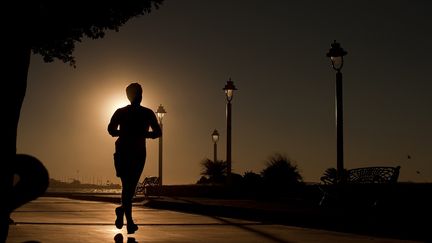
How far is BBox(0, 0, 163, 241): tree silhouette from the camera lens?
7.31 m

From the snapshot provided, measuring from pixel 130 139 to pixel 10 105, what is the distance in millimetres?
2083

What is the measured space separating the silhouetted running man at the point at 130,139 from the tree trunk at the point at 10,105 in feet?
5.97

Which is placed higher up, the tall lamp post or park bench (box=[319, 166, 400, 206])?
the tall lamp post

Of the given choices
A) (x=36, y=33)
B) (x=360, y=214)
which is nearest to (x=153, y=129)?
(x=36, y=33)

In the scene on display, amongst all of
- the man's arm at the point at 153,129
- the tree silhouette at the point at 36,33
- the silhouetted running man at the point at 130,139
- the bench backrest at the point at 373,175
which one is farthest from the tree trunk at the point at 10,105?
the bench backrest at the point at 373,175

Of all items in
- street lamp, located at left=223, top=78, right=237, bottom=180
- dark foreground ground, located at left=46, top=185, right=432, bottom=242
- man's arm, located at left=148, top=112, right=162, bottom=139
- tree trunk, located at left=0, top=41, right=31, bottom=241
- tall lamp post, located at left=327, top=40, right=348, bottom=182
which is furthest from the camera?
street lamp, located at left=223, top=78, right=237, bottom=180

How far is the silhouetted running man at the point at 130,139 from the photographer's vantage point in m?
9.11

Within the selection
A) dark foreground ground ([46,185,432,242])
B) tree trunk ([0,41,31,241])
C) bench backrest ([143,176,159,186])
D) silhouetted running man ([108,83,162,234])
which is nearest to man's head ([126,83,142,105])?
silhouetted running man ([108,83,162,234])

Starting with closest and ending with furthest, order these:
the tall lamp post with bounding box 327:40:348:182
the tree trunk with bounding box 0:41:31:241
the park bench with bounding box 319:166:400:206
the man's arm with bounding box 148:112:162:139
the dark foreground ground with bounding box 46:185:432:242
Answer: the tree trunk with bounding box 0:41:31:241 < the man's arm with bounding box 148:112:162:139 < the dark foreground ground with bounding box 46:185:432:242 < the park bench with bounding box 319:166:400:206 < the tall lamp post with bounding box 327:40:348:182

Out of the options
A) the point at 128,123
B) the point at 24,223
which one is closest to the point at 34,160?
the point at 128,123

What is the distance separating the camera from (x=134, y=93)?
9.53 meters

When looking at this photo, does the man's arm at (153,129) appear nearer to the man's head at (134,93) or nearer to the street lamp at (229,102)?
the man's head at (134,93)

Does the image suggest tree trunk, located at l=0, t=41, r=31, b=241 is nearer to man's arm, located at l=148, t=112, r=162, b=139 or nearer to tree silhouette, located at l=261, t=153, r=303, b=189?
man's arm, located at l=148, t=112, r=162, b=139

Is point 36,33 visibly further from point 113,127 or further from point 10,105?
point 10,105
